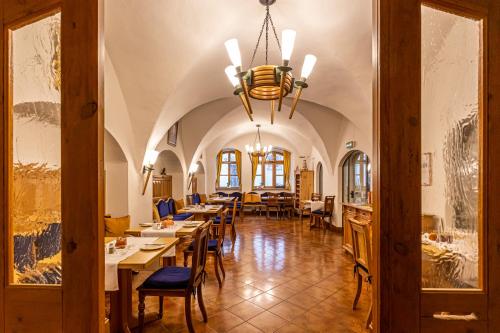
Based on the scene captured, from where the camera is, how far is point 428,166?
3.50ft

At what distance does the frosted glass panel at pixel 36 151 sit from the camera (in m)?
1.05

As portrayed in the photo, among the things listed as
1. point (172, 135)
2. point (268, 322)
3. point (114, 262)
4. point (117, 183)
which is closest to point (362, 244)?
point (268, 322)

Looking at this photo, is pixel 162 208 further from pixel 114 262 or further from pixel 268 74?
pixel 268 74

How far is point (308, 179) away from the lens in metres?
11.0

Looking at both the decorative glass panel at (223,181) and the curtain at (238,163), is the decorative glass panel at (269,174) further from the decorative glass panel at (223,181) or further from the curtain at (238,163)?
the decorative glass panel at (223,181)

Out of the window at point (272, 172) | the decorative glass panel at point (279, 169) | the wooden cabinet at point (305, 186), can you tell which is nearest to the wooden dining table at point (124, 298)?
the wooden cabinet at point (305, 186)

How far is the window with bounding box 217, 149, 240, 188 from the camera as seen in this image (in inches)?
498

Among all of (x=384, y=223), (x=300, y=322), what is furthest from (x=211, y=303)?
(x=384, y=223)

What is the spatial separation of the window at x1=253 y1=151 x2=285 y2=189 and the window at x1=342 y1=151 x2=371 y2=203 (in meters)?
4.87

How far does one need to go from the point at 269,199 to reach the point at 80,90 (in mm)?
9433

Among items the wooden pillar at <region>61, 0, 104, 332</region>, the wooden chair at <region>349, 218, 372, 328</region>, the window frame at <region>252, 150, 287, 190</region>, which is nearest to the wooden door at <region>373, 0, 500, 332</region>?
the wooden pillar at <region>61, 0, 104, 332</region>

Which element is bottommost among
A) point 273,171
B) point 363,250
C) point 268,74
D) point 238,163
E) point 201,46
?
point 363,250

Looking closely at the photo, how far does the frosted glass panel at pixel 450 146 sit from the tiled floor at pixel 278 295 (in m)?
1.99

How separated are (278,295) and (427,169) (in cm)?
285
